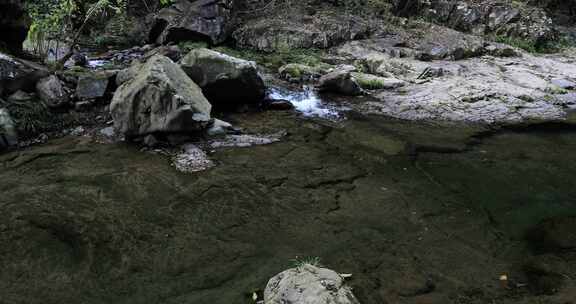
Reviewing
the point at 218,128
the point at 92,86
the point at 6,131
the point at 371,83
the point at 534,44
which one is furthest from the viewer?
the point at 534,44

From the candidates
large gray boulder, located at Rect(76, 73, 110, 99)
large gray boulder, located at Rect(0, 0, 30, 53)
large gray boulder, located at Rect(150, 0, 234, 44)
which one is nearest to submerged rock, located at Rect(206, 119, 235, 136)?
large gray boulder, located at Rect(76, 73, 110, 99)

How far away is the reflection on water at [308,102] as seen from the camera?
10.7 meters

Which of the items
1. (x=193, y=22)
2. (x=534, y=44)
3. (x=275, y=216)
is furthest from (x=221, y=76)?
(x=534, y=44)

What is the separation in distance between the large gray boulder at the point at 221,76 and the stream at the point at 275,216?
204 centimetres

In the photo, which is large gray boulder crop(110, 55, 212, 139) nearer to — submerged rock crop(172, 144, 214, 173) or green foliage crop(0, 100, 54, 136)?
submerged rock crop(172, 144, 214, 173)

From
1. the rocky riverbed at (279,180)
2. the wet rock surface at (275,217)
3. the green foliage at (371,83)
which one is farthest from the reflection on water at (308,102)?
the wet rock surface at (275,217)

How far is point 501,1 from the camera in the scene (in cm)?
2145

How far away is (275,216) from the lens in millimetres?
5973

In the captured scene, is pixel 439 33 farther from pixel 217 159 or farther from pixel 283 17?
pixel 217 159

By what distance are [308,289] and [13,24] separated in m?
10.4

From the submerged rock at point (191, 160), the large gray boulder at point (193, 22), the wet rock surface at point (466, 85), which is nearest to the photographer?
the submerged rock at point (191, 160)

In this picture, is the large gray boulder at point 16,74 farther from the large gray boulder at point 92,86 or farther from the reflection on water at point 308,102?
the reflection on water at point 308,102

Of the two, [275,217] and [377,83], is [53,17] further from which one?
[377,83]

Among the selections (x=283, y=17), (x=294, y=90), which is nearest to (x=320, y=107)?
(x=294, y=90)
